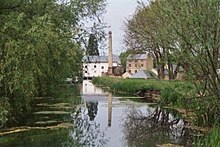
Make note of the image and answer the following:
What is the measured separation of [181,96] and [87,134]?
5.12 meters

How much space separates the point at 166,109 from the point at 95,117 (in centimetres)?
485

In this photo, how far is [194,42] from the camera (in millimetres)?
12000

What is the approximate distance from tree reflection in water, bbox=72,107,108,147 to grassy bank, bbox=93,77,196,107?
11.9 ft

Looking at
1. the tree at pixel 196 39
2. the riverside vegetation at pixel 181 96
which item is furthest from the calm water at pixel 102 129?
the tree at pixel 196 39

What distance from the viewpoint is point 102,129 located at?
56.2 ft

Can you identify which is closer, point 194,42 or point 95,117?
point 194,42

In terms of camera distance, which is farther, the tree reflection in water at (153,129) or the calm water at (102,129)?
the tree reflection in water at (153,129)

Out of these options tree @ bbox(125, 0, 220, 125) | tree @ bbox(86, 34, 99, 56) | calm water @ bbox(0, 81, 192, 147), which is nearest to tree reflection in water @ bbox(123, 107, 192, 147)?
calm water @ bbox(0, 81, 192, 147)

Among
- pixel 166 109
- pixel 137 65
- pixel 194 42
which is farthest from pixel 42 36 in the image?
pixel 137 65

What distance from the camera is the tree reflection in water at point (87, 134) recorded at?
14.0m

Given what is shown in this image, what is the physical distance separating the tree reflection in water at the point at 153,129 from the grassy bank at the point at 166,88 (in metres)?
1.06

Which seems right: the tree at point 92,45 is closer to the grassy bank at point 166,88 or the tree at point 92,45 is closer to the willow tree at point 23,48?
the willow tree at point 23,48

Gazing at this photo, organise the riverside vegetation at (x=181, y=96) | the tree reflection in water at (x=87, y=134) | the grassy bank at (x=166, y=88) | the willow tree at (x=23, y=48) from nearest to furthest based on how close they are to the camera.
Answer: the riverside vegetation at (x=181, y=96)
the willow tree at (x=23, y=48)
the tree reflection in water at (x=87, y=134)
the grassy bank at (x=166, y=88)

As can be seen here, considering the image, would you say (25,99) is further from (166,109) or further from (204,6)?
(166,109)
